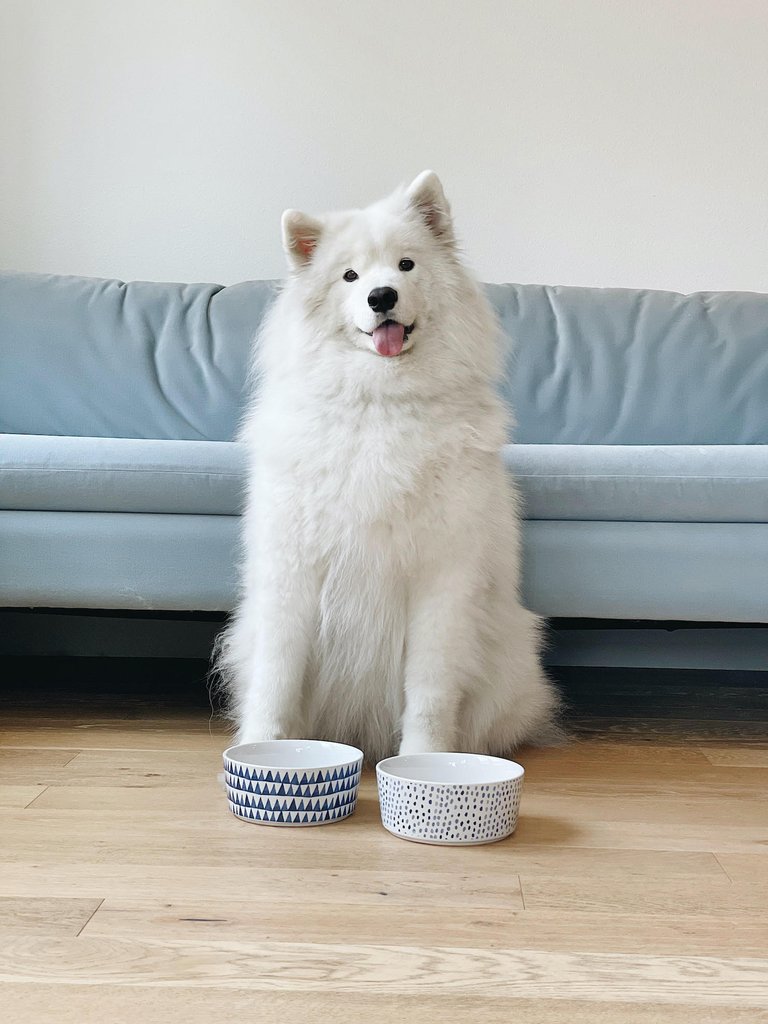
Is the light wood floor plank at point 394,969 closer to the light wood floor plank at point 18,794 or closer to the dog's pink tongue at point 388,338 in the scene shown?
the light wood floor plank at point 18,794

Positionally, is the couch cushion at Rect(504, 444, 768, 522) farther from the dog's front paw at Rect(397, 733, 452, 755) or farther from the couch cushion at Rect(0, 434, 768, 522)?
the dog's front paw at Rect(397, 733, 452, 755)

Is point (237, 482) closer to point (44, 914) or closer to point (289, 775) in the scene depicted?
point (289, 775)

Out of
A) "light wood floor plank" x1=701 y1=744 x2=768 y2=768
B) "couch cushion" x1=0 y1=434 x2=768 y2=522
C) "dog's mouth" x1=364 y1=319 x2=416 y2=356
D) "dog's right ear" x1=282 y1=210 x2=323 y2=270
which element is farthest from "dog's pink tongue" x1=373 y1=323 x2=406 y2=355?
"light wood floor plank" x1=701 y1=744 x2=768 y2=768

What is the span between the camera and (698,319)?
9.43ft

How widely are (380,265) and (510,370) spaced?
107 cm

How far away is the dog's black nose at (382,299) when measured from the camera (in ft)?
5.78

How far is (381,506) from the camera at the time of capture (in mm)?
1748

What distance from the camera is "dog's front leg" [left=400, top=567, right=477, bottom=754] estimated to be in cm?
179

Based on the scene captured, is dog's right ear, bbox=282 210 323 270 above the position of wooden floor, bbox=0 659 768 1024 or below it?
above

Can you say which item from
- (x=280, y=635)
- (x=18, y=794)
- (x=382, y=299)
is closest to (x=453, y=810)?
(x=280, y=635)

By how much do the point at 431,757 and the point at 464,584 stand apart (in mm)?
317

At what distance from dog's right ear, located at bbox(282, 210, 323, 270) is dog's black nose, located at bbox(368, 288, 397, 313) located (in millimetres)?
212

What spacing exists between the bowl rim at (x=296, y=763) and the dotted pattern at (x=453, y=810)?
0.14m

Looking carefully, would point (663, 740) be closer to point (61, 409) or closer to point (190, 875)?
point (190, 875)
